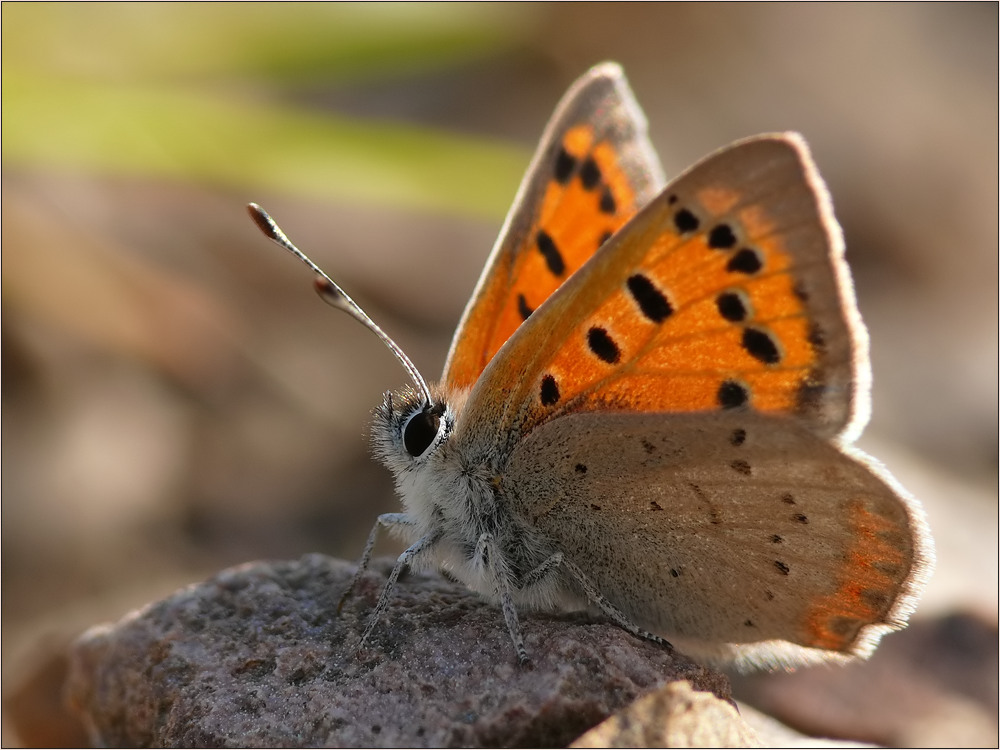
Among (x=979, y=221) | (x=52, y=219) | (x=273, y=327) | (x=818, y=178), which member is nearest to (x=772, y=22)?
(x=979, y=221)

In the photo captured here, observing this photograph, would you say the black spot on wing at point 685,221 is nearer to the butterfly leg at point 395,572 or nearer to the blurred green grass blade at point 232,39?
the butterfly leg at point 395,572

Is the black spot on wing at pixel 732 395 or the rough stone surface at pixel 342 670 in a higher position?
the black spot on wing at pixel 732 395

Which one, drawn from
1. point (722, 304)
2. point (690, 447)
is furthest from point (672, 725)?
point (722, 304)

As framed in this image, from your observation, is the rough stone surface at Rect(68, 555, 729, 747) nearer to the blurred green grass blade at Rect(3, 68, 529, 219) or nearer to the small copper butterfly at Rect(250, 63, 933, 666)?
the small copper butterfly at Rect(250, 63, 933, 666)

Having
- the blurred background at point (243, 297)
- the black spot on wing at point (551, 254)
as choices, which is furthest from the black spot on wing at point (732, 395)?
the blurred background at point (243, 297)

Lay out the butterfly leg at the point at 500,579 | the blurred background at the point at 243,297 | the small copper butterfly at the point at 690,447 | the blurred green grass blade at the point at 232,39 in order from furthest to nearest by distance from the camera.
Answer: the blurred green grass blade at the point at 232,39
the blurred background at the point at 243,297
the butterfly leg at the point at 500,579
the small copper butterfly at the point at 690,447

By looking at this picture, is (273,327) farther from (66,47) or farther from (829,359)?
(829,359)

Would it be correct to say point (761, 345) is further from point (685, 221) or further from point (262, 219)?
point (262, 219)

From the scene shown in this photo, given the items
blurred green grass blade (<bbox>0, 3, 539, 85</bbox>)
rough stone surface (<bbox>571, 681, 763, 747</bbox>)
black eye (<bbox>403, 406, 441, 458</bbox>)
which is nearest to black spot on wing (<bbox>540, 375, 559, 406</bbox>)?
black eye (<bbox>403, 406, 441, 458</bbox>)
